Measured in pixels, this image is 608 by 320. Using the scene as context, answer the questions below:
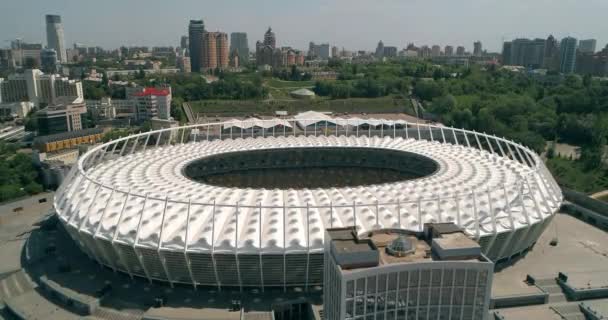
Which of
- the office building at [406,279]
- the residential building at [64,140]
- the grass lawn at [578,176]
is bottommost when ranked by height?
the grass lawn at [578,176]

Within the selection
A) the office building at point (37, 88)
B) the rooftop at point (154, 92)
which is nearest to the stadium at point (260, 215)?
the rooftop at point (154, 92)

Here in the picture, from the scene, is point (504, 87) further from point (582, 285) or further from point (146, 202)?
point (146, 202)

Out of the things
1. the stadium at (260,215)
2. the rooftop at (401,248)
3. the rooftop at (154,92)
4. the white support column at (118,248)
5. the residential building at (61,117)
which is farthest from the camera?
the rooftop at (154,92)

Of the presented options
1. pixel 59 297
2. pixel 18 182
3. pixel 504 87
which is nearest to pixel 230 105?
pixel 18 182

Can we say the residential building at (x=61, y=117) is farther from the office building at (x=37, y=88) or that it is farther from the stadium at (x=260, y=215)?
the stadium at (x=260, y=215)

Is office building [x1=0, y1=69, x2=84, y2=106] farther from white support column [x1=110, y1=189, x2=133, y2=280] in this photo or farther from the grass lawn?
the grass lawn

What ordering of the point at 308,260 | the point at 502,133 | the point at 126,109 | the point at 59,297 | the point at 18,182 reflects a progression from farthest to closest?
the point at 126,109 < the point at 502,133 < the point at 18,182 < the point at 59,297 < the point at 308,260
